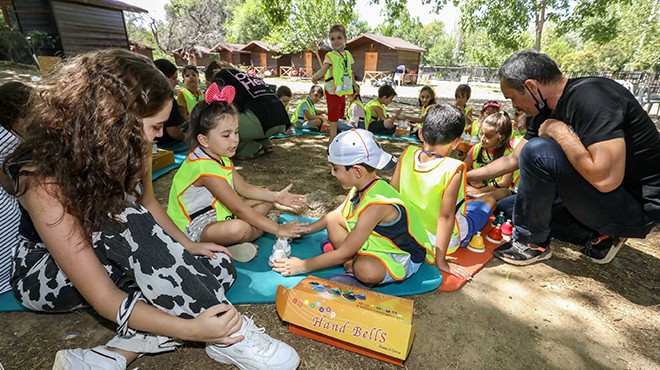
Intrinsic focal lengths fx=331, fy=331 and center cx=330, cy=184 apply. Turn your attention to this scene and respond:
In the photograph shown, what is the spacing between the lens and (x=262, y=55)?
106 ft

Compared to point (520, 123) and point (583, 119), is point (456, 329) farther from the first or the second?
point (520, 123)

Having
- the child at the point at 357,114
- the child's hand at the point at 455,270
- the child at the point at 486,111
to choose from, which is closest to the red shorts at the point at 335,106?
the child at the point at 357,114

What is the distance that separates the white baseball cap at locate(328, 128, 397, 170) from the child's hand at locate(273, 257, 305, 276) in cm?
70

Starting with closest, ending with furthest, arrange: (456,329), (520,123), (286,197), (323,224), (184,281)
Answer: (184,281), (456,329), (323,224), (286,197), (520,123)

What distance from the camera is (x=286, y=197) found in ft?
8.27

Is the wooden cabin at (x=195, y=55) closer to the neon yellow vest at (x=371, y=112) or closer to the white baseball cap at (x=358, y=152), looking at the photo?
the neon yellow vest at (x=371, y=112)

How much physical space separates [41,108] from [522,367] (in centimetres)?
230

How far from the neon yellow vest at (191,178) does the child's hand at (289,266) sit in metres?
0.52

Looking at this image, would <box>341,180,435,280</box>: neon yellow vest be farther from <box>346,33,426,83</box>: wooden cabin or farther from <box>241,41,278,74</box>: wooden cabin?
<box>241,41,278,74</box>: wooden cabin

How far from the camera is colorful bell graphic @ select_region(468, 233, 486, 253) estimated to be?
2.63 metres

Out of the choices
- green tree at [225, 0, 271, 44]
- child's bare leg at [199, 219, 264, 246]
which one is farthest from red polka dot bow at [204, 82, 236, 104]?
green tree at [225, 0, 271, 44]

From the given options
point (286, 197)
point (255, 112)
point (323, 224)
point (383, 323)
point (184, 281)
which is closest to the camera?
point (184, 281)

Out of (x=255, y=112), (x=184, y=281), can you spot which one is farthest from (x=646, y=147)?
(x=255, y=112)

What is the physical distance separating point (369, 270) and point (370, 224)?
0.30 m
